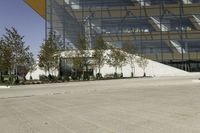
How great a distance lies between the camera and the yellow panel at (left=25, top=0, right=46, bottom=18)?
70.2m

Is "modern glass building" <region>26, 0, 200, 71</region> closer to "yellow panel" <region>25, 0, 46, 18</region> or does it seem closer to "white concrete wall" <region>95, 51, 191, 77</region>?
"yellow panel" <region>25, 0, 46, 18</region>

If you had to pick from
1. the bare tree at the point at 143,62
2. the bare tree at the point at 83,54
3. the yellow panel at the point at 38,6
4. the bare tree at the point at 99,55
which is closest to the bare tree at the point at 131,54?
the bare tree at the point at 143,62

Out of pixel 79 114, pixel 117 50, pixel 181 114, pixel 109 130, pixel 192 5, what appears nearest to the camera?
pixel 109 130

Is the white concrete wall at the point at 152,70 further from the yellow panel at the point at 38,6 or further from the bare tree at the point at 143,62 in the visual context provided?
the yellow panel at the point at 38,6

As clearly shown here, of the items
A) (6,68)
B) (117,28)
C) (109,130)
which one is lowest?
(109,130)

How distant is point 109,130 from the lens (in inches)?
359

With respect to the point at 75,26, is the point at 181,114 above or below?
below

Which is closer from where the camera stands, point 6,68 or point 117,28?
point 6,68

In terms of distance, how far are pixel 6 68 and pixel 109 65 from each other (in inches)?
724

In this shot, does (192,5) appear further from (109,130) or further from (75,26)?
(109,130)

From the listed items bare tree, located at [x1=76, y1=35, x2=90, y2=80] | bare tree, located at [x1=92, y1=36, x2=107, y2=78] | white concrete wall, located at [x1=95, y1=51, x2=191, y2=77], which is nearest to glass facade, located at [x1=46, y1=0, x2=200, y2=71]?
white concrete wall, located at [x1=95, y1=51, x2=191, y2=77]

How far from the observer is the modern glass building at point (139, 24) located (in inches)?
2714

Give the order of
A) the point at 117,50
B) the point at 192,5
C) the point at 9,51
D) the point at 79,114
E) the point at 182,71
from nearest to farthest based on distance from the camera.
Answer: the point at 79,114, the point at 9,51, the point at 117,50, the point at 182,71, the point at 192,5

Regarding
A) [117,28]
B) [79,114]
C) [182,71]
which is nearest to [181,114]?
[79,114]
